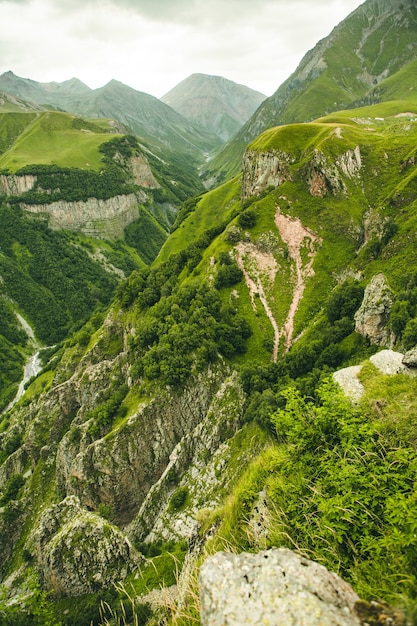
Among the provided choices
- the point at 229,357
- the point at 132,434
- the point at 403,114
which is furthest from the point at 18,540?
the point at 403,114

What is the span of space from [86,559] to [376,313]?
48.1 m

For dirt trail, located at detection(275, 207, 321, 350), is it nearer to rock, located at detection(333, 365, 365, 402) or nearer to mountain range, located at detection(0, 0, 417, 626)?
mountain range, located at detection(0, 0, 417, 626)

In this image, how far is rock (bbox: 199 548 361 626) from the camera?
773cm

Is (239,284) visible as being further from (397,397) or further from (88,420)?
(397,397)

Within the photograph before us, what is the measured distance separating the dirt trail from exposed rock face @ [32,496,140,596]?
48717 millimetres

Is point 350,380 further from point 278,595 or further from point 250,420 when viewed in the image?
point 250,420

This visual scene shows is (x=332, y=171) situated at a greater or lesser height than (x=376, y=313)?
greater

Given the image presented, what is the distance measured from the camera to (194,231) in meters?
152

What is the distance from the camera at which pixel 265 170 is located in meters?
104

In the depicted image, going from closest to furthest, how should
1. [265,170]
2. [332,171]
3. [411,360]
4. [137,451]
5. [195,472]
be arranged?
1. [411,360]
2. [195,472]
3. [137,451]
4. [332,171]
5. [265,170]

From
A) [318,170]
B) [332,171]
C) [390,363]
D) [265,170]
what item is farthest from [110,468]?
[265,170]

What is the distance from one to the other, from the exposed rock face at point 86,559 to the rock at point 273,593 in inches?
1252

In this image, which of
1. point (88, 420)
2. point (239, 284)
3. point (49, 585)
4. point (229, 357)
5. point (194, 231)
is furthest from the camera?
point (194, 231)

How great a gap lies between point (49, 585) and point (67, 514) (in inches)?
338
